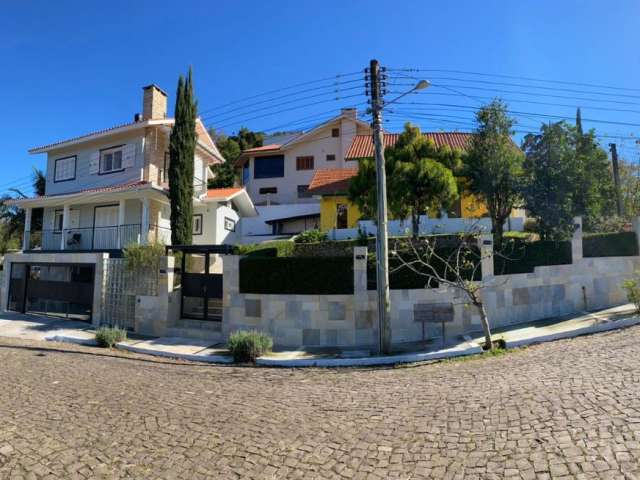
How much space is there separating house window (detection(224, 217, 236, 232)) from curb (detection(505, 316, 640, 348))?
17648 millimetres

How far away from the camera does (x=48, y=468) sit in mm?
3744

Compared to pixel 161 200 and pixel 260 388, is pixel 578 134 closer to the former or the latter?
pixel 260 388

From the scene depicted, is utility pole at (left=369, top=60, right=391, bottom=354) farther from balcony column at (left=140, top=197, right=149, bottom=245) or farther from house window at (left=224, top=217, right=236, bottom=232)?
house window at (left=224, top=217, right=236, bottom=232)

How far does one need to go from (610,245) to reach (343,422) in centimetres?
1253

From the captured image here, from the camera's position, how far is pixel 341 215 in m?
23.6

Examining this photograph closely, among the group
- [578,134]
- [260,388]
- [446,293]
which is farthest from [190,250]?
[578,134]

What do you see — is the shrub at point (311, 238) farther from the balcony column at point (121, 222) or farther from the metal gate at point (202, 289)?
the balcony column at point (121, 222)

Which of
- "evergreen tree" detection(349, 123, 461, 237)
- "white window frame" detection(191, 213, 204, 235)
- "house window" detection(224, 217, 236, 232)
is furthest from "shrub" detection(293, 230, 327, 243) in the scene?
"white window frame" detection(191, 213, 204, 235)

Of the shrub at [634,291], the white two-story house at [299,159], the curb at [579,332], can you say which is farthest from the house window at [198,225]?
the shrub at [634,291]

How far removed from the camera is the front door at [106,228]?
18234mm

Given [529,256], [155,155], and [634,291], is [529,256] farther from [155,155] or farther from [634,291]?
[155,155]

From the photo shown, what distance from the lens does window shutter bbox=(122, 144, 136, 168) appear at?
1930 centimetres

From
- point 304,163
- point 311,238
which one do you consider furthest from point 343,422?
point 304,163

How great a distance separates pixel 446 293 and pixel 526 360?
3272 mm
